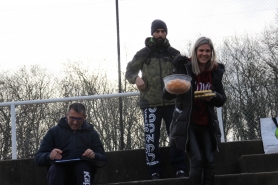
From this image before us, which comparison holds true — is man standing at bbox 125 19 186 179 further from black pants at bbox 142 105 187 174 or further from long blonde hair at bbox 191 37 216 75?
long blonde hair at bbox 191 37 216 75

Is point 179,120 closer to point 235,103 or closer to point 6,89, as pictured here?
point 235,103

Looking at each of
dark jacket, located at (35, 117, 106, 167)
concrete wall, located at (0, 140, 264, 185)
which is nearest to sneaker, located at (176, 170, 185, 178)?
concrete wall, located at (0, 140, 264, 185)

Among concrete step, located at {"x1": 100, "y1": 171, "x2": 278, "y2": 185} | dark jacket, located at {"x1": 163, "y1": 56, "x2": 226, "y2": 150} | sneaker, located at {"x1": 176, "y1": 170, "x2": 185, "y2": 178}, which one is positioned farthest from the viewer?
sneaker, located at {"x1": 176, "y1": 170, "x2": 185, "y2": 178}

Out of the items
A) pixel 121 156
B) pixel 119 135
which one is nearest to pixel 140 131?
pixel 119 135

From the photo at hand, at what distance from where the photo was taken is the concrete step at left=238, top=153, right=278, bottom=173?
5.05m

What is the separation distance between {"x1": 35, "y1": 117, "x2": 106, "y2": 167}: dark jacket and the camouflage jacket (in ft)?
2.34

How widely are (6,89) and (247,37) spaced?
522 centimetres

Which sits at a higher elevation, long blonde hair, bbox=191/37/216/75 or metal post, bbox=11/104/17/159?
long blonde hair, bbox=191/37/216/75

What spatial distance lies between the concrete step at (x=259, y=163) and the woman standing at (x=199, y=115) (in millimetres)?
951

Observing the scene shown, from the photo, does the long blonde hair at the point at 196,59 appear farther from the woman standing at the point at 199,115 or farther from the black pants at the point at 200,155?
the black pants at the point at 200,155

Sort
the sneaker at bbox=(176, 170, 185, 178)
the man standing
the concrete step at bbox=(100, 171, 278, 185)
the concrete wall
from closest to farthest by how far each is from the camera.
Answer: the concrete step at bbox=(100, 171, 278, 185), the sneaker at bbox=(176, 170, 185, 178), the man standing, the concrete wall

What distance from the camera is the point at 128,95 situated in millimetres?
6281

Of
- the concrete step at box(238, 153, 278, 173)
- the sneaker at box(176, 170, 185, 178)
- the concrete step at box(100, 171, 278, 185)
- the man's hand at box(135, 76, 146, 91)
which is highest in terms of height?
the man's hand at box(135, 76, 146, 91)

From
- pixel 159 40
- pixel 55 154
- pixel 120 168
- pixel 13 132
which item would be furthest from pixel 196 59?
pixel 13 132
